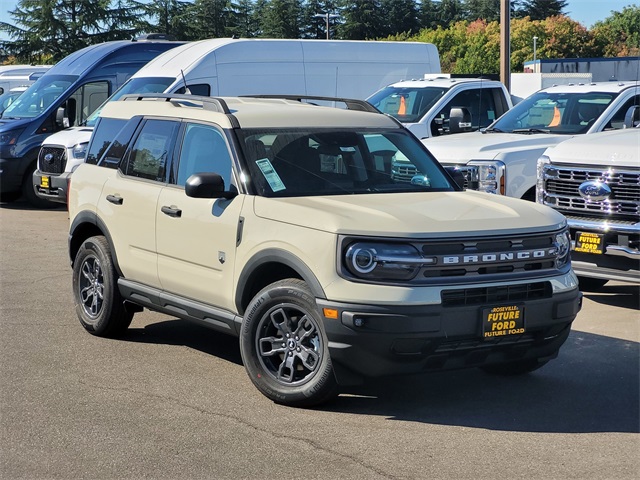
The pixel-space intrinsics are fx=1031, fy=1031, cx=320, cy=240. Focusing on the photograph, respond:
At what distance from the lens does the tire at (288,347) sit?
5.99 meters

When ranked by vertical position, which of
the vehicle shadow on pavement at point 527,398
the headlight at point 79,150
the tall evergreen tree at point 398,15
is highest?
the tall evergreen tree at point 398,15

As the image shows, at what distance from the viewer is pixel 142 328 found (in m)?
8.45

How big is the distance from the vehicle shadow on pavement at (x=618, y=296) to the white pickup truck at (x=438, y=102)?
472cm

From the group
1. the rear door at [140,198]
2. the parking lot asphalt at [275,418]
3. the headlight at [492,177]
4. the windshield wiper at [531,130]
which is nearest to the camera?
the parking lot asphalt at [275,418]

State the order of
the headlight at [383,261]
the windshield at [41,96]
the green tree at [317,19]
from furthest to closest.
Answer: the green tree at [317,19] → the windshield at [41,96] → the headlight at [383,261]

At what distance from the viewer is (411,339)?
5711 millimetres

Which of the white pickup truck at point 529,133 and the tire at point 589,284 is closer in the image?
the tire at point 589,284

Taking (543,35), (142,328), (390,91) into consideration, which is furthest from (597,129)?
(543,35)

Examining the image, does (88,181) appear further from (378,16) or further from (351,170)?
(378,16)

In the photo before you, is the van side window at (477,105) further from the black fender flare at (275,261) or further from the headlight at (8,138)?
the black fender flare at (275,261)

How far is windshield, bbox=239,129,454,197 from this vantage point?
6738mm

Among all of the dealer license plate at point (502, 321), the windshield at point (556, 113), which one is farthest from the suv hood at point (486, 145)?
the dealer license plate at point (502, 321)

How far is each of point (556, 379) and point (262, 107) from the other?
9.09ft

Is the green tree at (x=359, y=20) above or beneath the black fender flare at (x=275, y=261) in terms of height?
above
